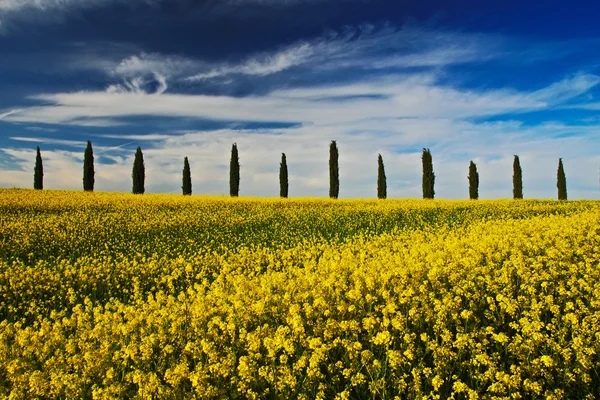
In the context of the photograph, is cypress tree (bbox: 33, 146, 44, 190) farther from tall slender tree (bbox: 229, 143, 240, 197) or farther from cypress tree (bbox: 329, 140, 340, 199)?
cypress tree (bbox: 329, 140, 340, 199)

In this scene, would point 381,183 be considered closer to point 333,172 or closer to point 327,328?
point 333,172

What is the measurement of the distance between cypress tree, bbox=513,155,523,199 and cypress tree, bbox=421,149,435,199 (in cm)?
1106

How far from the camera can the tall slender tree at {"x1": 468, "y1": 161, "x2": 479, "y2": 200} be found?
171ft

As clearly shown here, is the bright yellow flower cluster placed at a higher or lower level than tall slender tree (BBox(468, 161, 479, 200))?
lower

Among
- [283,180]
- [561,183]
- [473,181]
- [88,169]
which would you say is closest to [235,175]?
[283,180]

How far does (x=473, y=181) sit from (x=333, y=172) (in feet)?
56.5

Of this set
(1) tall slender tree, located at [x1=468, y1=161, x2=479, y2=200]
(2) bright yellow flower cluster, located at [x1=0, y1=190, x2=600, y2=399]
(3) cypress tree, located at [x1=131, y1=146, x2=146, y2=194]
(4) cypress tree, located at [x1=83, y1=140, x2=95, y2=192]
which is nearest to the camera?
(2) bright yellow flower cluster, located at [x1=0, y1=190, x2=600, y2=399]

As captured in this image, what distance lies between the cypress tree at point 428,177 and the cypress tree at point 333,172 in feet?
31.9

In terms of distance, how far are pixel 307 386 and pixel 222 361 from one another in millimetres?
1178

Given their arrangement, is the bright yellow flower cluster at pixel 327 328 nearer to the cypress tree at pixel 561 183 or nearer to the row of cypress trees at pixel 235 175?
the row of cypress trees at pixel 235 175

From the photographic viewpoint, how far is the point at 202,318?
744 cm

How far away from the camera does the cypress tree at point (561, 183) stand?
52.4 m

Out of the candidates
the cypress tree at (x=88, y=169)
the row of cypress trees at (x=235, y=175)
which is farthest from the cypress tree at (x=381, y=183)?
the cypress tree at (x=88, y=169)

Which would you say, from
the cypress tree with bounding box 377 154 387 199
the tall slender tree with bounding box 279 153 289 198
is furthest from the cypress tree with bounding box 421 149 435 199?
the tall slender tree with bounding box 279 153 289 198
